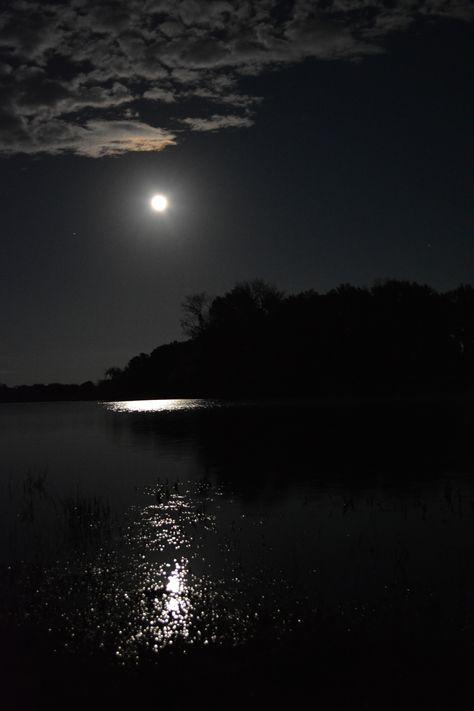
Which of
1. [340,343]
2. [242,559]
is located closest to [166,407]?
[340,343]

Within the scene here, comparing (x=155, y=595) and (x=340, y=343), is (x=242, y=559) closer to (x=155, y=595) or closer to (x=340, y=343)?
(x=155, y=595)

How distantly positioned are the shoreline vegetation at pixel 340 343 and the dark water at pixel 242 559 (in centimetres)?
7678

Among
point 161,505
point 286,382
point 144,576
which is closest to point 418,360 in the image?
point 286,382

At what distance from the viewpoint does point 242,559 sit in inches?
534

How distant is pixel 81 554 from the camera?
14.5m

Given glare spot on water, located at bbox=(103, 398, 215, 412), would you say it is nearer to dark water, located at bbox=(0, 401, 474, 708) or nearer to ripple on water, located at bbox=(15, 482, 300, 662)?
dark water, located at bbox=(0, 401, 474, 708)

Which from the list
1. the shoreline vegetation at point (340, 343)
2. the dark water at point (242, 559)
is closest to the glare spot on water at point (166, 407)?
the shoreline vegetation at point (340, 343)

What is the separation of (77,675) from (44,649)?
1171 millimetres

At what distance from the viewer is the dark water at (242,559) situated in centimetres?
916

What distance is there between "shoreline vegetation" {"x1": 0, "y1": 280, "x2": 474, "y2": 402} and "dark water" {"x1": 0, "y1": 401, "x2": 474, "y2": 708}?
252 ft

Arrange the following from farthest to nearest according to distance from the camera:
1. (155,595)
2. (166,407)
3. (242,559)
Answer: (166,407)
(242,559)
(155,595)

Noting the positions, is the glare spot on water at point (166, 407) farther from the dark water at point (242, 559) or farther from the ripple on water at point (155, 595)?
the ripple on water at point (155, 595)

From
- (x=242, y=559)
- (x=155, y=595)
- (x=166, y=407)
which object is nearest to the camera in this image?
(x=155, y=595)

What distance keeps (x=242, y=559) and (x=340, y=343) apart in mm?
104683
